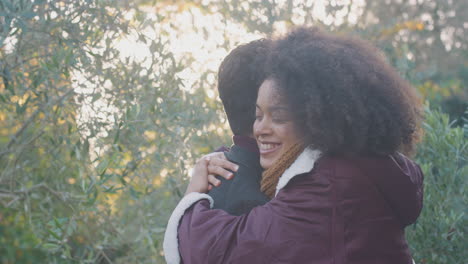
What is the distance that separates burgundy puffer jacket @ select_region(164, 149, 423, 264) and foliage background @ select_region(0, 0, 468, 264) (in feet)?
3.34

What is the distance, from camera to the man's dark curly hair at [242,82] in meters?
2.64

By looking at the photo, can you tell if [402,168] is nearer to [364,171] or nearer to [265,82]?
[364,171]

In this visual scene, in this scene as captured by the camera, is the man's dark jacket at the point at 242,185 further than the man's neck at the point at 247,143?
No

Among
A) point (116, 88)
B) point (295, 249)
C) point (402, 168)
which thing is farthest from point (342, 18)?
point (295, 249)

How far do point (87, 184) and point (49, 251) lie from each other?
679mm

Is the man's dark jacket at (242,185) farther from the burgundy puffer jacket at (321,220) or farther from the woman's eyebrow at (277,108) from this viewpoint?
the woman's eyebrow at (277,108)

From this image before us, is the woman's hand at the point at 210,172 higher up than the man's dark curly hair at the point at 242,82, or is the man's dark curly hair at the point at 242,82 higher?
the man's dark curly hair at the point at 242,82

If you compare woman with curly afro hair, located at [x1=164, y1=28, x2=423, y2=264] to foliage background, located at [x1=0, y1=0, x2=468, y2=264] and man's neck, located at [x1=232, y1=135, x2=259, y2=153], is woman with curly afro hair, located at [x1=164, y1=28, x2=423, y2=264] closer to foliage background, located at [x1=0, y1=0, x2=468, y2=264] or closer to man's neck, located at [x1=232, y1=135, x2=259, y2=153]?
man's neck, located at [x1=232, y1=135, x2=259, y2=153]

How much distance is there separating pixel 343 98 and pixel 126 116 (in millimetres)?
1543

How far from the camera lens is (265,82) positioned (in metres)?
2.41

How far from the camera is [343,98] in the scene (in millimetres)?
2131

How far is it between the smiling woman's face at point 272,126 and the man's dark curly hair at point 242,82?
0.69 feet

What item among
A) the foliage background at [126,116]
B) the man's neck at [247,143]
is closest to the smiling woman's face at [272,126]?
the man's neck at [247,143]

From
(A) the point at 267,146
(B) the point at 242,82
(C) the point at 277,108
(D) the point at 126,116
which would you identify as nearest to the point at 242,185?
(A) the point at 267,146
